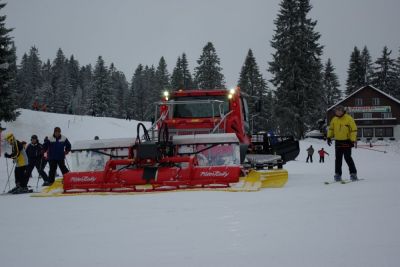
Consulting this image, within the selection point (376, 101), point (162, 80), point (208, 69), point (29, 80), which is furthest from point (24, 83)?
point (376, 101)

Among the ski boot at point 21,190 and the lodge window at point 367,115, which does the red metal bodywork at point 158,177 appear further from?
the lodge window at point 367,115

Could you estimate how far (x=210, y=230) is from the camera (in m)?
4.00

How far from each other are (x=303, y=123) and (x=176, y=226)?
39762 millimetres

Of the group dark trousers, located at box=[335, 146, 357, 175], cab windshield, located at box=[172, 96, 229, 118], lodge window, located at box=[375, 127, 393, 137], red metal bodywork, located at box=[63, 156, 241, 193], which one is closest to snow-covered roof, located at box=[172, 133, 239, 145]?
red metal bodywork, located at box=[63, 156, 241, 193]

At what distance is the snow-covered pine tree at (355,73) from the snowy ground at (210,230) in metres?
57.5

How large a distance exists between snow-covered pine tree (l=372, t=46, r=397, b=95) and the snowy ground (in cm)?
6146

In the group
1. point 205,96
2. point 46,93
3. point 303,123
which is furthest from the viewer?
point 46,93

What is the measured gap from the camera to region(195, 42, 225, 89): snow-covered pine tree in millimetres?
55375

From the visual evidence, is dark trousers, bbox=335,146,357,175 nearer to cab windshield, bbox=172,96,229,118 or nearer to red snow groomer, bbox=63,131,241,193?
red snow groomer, bbox=63,131,241,193

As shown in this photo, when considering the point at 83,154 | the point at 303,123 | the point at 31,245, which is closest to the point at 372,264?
the point at 31,245

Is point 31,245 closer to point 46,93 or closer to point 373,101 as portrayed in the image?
point 373,101

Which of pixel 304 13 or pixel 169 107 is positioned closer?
pixel 169 107

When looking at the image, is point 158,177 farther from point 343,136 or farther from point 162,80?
point 162,80

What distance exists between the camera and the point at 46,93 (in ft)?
277
